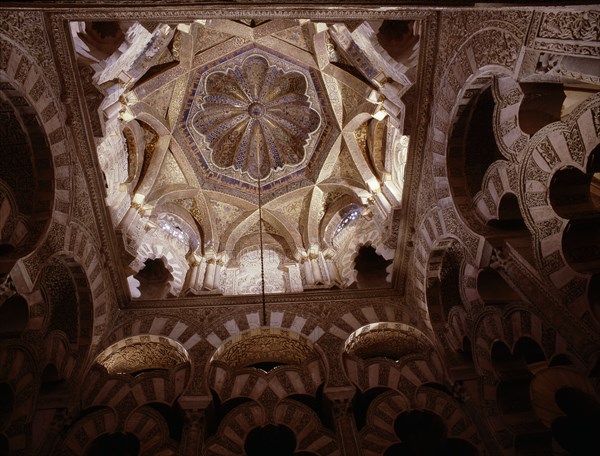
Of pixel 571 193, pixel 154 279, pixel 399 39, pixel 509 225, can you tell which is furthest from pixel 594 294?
pixel 154 279

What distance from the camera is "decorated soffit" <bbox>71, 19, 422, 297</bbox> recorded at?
8078 millimetres

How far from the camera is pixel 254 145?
1155 centimetres

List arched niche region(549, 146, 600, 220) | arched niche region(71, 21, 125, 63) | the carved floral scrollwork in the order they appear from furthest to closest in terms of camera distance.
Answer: arched niche region(71, 21, 125, 63)
arched niche region(549, 146, 600, 220)
the carved floral scrollwork

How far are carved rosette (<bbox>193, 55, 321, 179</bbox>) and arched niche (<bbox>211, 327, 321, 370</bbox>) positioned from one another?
14.9ft

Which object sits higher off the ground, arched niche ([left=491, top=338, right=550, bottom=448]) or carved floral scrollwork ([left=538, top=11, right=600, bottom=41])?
carved floral scrollwork ([left=538, top=11, right=600, bottom=41])

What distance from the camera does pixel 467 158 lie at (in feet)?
22.2

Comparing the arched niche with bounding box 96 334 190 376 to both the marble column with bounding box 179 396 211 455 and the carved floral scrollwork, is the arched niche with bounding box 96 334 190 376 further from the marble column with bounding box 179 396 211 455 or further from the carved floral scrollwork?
the carved floral scrollwork

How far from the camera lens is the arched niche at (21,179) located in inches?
227

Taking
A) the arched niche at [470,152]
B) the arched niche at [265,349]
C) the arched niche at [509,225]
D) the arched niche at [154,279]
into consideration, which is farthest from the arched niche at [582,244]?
the arched niche at [154,279]

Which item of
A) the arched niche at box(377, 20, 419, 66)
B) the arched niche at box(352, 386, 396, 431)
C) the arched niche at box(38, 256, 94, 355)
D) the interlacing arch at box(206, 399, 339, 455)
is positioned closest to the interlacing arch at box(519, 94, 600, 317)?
the arched niche at box(377, 20, 419, 66)

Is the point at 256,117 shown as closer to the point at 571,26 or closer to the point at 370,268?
the point at 370,268

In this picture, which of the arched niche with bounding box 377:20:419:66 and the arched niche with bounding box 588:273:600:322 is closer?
the arched niche with bounding box 588:273:600:322

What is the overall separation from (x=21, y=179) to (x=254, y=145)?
19.8 ft

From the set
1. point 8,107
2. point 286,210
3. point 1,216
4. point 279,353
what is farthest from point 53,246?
point 286,210
